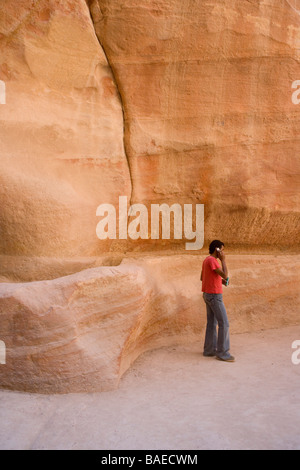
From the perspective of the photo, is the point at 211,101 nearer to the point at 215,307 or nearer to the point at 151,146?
the point at 151,146

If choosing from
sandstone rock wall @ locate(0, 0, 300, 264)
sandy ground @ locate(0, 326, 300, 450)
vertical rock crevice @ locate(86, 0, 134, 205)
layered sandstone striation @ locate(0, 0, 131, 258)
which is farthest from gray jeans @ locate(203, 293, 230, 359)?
vertical rock crevice @ locate(86, 0, 134, 205)

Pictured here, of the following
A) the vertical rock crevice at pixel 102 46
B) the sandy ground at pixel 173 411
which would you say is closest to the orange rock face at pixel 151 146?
the vertical rock crevice at pixel 102 46

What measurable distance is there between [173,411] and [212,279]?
5.25 ft

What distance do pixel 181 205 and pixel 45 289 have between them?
2213mm

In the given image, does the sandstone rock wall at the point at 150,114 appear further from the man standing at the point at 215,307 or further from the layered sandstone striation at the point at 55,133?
the man standing at the point at 215,307

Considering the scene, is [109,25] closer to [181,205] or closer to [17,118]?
[17,118]

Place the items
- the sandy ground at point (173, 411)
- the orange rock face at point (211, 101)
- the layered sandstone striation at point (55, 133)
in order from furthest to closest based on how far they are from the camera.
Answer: the orange rock face at point (211, 101) < the layered sandstone striation at point (55, 133) < the sandy ground at point (173, 411)

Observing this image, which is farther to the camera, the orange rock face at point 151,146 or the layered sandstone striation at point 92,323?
the orange rock face at point 151,146

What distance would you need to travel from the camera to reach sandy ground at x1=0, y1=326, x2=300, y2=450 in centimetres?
329

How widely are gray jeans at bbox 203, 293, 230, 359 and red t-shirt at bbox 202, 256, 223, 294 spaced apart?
0.06 meters

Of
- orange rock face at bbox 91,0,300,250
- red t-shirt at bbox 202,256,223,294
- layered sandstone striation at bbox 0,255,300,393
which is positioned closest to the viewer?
layered sandstone striation at bbox 0,255,300,393

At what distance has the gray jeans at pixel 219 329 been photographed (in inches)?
193

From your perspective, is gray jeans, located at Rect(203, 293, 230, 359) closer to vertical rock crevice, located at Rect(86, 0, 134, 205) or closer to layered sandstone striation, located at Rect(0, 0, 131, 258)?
layered sandstone striation, located at Rect(0, 0, 131, 258)

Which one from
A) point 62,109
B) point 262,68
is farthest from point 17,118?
point 262,68
